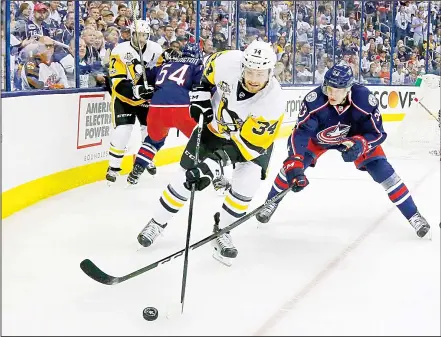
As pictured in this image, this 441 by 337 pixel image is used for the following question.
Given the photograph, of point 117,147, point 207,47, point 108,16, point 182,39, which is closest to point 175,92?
point 117,147

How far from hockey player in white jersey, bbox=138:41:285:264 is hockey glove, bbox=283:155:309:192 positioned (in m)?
0.16

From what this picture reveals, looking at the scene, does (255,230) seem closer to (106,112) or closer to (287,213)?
(287,213)

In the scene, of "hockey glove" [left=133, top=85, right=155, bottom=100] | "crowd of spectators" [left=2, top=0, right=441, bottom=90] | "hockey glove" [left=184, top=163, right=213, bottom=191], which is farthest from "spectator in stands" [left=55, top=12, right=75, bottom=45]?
"hockey glove" [left=184, top=163, right=213, bottom=191]

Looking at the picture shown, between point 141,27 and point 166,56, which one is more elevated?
point 141,27

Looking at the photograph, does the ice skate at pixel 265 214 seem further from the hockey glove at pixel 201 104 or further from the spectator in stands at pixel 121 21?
the spectator in stands at pixel 121 21

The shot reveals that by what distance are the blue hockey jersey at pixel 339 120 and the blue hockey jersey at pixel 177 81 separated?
3.47ft

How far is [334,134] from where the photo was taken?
3400 mm

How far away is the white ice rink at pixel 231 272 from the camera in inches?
85.0

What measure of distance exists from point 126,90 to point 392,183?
2.06 meters

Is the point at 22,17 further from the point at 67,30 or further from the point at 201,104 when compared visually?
the point at 201,104

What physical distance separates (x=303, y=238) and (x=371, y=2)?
7.63m

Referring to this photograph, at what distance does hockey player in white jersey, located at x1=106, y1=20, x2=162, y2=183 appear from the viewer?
15.4 feet

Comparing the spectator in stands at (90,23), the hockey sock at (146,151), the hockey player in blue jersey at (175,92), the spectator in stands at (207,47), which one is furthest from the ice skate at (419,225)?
the spectator in stands at (207,47)

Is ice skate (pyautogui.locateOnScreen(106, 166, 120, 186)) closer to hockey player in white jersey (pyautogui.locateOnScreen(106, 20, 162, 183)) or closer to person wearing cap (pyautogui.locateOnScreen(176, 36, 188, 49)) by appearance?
hockey player in white jersey (pyautogui.locateOnScreen(106, 20, 162, 183))
